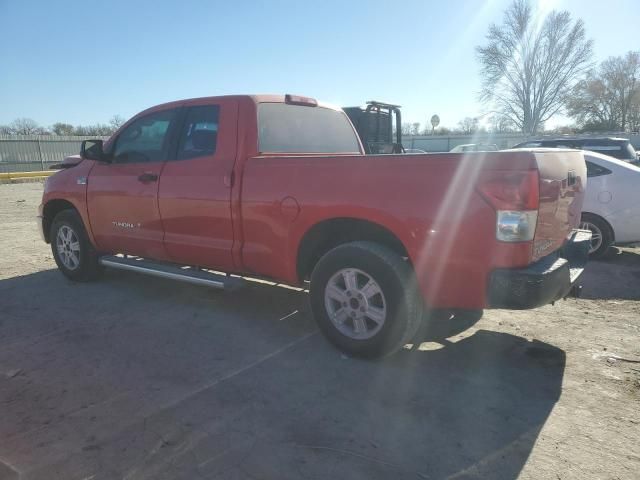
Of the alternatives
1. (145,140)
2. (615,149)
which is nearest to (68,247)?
(145,140)

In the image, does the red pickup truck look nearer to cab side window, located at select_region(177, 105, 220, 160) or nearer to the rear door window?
cab side window, located at select_region(177, 105, 220, 160)

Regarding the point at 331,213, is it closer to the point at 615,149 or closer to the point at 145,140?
the point at 145,140

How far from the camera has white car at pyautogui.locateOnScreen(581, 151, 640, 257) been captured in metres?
6.30

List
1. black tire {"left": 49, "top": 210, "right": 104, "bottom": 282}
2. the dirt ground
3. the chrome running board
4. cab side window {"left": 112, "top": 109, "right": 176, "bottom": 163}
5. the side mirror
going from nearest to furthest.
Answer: the dirt ground < the chrome running board < cab side window {"left": 112, "top": 109, "right": 176, "bottom": 163} < the side mirror < black tire {"left": 49, "top": 210, "right": 104, "bottom": 282}

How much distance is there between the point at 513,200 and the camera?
2.81m

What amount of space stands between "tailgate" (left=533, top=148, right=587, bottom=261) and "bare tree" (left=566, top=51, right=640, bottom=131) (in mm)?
43423

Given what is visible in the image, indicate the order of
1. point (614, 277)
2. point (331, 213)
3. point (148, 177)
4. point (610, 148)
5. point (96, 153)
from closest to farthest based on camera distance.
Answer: point (331, 213) < point (148, 177) < point (96, 153) < point (614, 277) < point (610, 148)

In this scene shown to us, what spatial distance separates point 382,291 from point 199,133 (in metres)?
2.35

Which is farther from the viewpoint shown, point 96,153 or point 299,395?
point 96,153

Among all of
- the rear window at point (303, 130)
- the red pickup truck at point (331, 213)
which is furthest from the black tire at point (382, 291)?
the rear window at point (303, 130)

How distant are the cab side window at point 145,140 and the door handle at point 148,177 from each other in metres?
0.17

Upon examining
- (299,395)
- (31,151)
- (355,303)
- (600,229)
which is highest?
(31,151)

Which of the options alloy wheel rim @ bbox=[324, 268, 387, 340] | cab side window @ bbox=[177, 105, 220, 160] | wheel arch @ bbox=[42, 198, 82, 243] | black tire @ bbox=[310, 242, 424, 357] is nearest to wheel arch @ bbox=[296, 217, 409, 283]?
black tire @ bbox=[310, 242, 424, 357]

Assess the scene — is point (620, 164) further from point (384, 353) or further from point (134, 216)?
point (134, 216)
